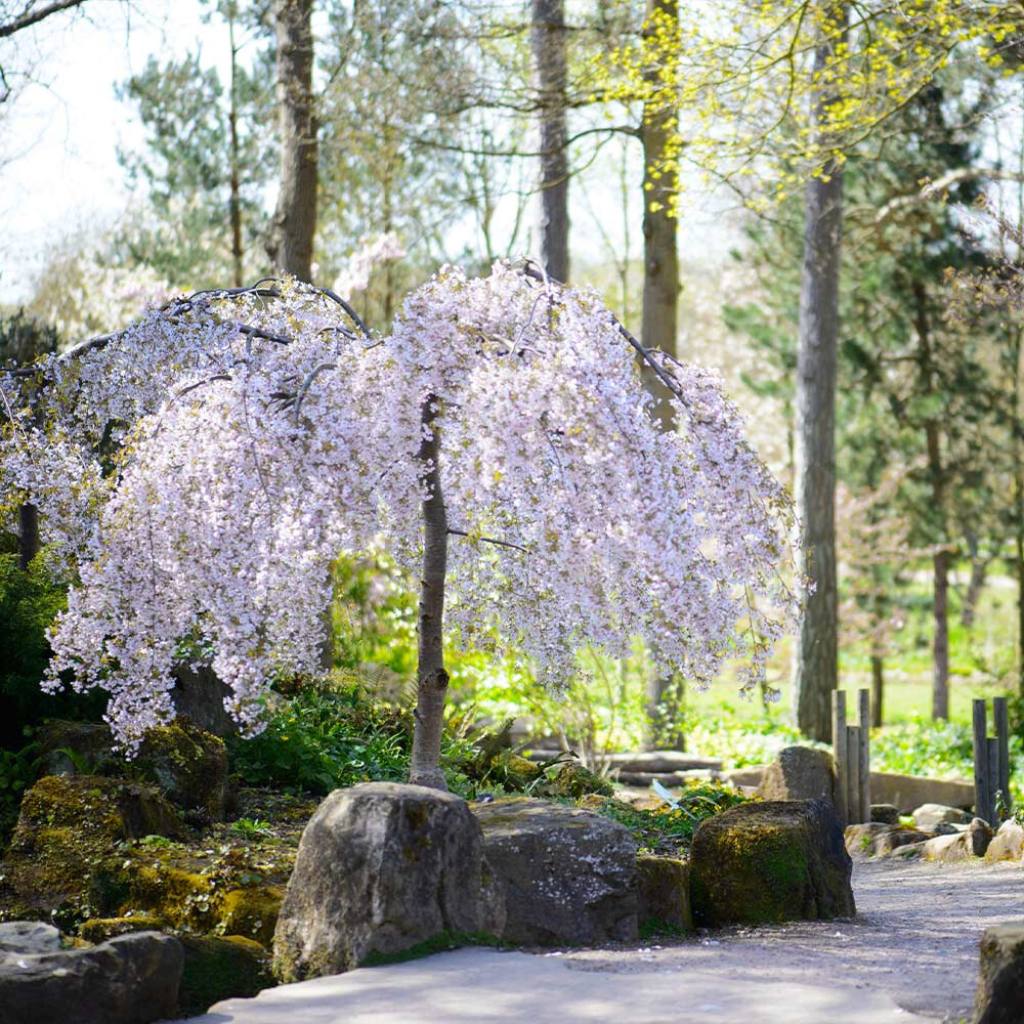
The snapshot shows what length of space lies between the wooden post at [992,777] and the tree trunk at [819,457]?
4.60m

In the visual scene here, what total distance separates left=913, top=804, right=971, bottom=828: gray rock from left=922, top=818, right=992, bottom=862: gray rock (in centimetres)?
186

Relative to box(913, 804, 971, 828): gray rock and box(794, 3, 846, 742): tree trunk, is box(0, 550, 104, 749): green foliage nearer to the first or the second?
box(913, 804, 971, 828): gray rock

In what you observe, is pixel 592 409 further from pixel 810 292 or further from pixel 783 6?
pixel 810 292

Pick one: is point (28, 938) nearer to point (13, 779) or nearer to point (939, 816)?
point (13, 779)

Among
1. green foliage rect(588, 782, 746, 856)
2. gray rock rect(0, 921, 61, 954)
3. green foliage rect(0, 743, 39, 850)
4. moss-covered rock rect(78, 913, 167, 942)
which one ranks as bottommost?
moss-covered rock rect(78, 913, 167, 942)

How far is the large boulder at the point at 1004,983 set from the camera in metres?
4.13

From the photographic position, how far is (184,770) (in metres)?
7.05

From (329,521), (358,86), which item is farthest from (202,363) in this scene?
(358,86)

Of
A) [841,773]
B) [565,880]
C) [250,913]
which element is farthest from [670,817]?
[841,773]

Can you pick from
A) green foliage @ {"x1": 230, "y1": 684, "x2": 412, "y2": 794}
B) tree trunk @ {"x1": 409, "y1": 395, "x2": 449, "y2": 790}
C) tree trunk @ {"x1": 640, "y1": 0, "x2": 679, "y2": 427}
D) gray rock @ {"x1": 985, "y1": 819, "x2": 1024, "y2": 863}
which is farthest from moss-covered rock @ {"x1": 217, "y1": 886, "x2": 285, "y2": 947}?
tree trunk @ {"x1": 640, "y1": 0, "x2": 679, "y2": 427}

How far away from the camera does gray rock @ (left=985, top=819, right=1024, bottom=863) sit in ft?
28.1

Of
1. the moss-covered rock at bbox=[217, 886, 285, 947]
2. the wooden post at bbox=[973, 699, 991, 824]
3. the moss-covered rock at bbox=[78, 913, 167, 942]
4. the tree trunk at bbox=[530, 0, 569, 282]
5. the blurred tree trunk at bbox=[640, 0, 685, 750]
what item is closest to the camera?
the moss-covered rock at bbox=[78, 913, 167, 942]

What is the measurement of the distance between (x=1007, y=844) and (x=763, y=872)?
9.96 feet

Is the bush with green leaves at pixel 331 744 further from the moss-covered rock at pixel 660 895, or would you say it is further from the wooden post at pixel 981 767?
the wooden post at pixel 981 767
